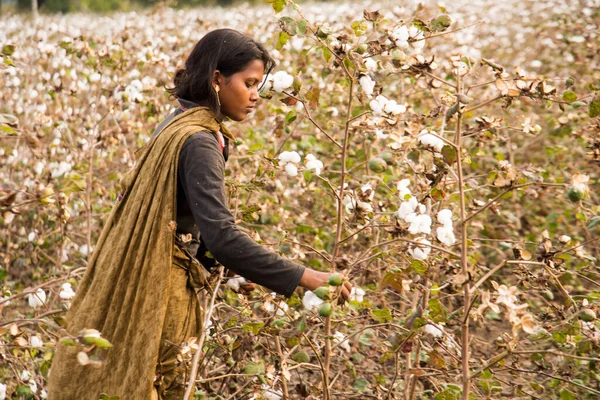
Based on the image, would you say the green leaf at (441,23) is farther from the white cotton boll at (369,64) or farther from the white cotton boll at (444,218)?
the white cotton boll at (444,218)

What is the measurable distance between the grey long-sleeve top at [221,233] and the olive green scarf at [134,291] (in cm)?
7

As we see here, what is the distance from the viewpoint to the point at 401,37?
1809 mm

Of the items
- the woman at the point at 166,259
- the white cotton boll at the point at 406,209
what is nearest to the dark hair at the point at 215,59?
the woman at the point at 166,259

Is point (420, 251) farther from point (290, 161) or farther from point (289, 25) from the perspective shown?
point (289, 25)

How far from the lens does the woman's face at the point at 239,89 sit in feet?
6.21

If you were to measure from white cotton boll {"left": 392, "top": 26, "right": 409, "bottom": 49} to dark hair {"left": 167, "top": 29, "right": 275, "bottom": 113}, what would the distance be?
13.9 inches

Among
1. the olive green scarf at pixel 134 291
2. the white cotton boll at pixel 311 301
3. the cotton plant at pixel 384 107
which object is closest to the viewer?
the white cotton boll at pixel 311 301

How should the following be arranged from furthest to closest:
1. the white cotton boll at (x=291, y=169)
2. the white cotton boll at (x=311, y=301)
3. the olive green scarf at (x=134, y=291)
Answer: the white cotton boll at (x=291, y=169), the olive green scarf at (x=134, y=291), the white cotton boll at (x=311, y=301)

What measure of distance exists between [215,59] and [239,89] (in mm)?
101

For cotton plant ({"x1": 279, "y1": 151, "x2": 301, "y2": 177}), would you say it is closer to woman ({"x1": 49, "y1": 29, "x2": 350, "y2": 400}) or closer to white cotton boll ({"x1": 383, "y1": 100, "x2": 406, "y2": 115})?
woman ({"x1": 49, "y1": 29, "x2": 350, "y2": 400})

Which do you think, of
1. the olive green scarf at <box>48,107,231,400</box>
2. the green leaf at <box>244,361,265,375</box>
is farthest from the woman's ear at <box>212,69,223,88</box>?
the green leaf at <box>244,361,265,375</box>

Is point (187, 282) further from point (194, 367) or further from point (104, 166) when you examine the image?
point (104, 166)

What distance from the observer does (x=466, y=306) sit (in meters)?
1.65

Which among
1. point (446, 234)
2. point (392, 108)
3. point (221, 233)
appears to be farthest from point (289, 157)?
point (446, 234)
